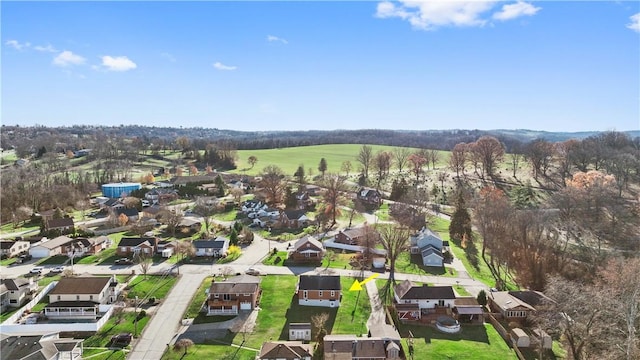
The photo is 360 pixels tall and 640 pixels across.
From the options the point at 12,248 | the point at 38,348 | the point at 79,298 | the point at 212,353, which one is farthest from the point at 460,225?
the point at 12,248

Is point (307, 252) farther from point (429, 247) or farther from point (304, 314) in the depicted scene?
point (429, 247)

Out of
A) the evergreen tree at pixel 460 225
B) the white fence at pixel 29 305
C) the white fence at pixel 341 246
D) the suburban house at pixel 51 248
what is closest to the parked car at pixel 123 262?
the suburban house at pixel 51 248

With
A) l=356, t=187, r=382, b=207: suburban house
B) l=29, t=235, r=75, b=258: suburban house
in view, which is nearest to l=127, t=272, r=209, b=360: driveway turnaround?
l=29, t=235, r=75, b=258: suburban house

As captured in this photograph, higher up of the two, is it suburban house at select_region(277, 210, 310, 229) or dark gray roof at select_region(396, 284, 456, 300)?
suburban house at select_region(277, 210, 310, 229)

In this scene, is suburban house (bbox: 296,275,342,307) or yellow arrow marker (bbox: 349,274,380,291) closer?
suburban house (bbox: 296,275,342,307)

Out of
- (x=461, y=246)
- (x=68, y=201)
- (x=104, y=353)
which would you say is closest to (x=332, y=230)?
(x=461, y=246)

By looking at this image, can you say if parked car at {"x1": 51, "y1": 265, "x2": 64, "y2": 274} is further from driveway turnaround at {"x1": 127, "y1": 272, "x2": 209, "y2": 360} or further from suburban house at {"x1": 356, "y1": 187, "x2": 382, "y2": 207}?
suburban house at {"x1": 356, "y1": 187, "x2": 382, "y2": 207}

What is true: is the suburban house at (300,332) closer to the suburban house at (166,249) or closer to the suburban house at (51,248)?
the suburban house at (166,249)
